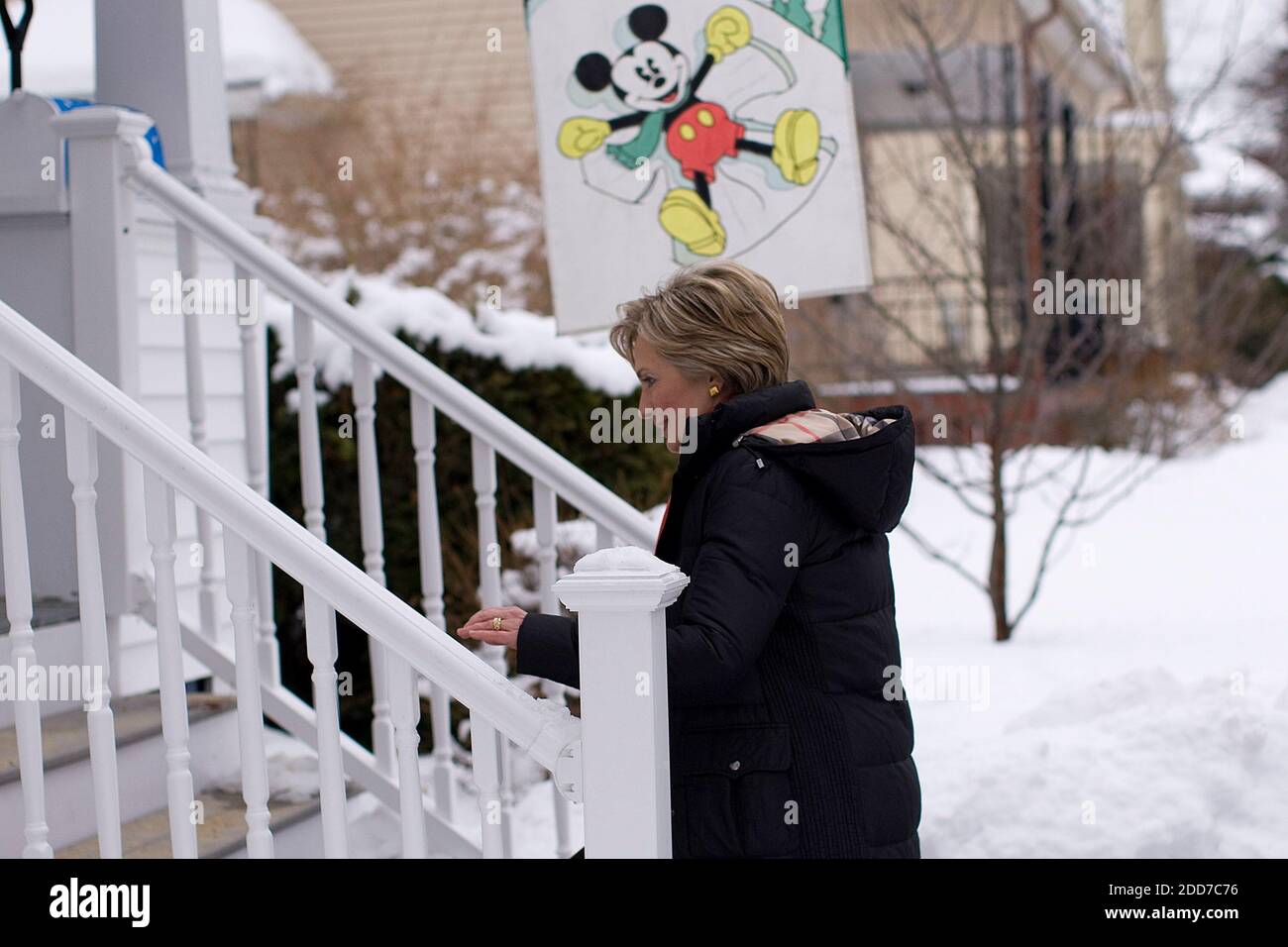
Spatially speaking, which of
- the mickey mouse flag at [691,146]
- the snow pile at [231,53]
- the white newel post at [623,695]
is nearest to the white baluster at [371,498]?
the mickey mouse flag at [691,146]

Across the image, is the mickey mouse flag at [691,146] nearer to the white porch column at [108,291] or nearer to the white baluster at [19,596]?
the white porch column at [108,291]

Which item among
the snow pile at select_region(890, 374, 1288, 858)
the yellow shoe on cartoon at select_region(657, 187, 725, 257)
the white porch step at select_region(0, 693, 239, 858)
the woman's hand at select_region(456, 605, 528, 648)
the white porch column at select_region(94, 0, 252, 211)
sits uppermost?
the white porch column at select_region(94, 0, 252, 211)

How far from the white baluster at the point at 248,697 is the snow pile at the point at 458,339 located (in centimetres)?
313

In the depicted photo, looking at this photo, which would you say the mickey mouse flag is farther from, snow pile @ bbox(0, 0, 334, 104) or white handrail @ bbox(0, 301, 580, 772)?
snow pile @ bbox(0, 0, 334, 104)

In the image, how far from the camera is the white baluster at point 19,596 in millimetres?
2594

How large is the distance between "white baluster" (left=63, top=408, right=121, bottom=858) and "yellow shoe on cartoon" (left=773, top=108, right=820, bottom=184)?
218 cm

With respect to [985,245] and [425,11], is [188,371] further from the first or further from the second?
[425,11]

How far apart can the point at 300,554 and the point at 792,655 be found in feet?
2.68

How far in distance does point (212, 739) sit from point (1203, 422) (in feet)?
37.9

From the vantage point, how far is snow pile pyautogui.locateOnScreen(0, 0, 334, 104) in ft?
38.2

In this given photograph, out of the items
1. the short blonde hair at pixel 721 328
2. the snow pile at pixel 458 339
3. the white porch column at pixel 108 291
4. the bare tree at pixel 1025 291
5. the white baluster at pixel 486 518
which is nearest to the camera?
the short blonde hair at pixel 721 328

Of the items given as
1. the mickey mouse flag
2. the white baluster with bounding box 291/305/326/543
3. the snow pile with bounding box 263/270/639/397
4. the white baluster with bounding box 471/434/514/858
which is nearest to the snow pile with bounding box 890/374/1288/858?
the white baluster with bounding box 471/434/514/858
